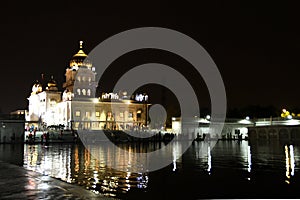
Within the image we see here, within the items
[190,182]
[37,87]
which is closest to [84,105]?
[37,87]

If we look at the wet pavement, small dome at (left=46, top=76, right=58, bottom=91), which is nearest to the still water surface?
the wet pavement

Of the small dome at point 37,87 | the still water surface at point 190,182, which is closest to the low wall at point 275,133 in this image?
the still water surface at point 190,182

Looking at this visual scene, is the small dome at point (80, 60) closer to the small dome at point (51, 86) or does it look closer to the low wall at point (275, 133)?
the small dome at point (51, 86)

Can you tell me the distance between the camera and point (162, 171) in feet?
56.2

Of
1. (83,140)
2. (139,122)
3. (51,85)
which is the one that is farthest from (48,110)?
(83,140)

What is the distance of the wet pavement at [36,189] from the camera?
8859mm

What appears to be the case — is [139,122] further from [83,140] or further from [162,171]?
[162,171]

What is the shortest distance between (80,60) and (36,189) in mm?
86913

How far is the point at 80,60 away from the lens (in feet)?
310

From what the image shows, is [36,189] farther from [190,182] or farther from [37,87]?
[37,87]

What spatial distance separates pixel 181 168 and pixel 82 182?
6.46 meters

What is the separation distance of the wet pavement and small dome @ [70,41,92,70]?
83.6 meters

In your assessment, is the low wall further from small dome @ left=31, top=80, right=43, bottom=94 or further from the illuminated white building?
small dome @ left=31, top=80, right=43, bottom=94

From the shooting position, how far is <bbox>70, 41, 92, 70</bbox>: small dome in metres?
94.1
